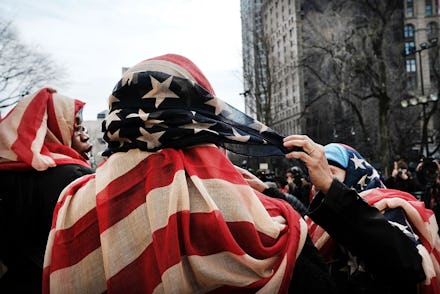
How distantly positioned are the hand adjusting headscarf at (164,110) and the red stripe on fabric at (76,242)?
0.27m

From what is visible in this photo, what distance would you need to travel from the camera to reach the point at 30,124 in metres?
2.29

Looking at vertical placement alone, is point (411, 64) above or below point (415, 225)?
above

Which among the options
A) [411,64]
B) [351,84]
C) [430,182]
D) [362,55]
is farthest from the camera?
[411,64]

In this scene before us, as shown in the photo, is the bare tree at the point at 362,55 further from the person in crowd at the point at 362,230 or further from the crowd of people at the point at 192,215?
the crowd of people at the point at 192,215

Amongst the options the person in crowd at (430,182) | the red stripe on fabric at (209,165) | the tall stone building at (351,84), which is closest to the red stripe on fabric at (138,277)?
the red stripe on fabric at (209,165)

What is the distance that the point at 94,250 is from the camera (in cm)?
124

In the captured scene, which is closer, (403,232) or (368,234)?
(368,234)

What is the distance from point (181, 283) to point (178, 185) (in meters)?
0.28

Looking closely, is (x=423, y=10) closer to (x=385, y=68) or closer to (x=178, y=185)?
(x=385, y=68)

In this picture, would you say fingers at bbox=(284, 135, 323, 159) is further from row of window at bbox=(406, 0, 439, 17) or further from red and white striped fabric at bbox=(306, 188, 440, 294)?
row of window at bbox=(406, 0, 439, 17)

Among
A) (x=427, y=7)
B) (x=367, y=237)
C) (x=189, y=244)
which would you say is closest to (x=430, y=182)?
(x=367, y=237)

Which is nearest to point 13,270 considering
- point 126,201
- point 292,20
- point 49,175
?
point 49,175

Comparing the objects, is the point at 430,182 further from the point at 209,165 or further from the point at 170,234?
the point at 170,234

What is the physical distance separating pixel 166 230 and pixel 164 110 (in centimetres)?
39
